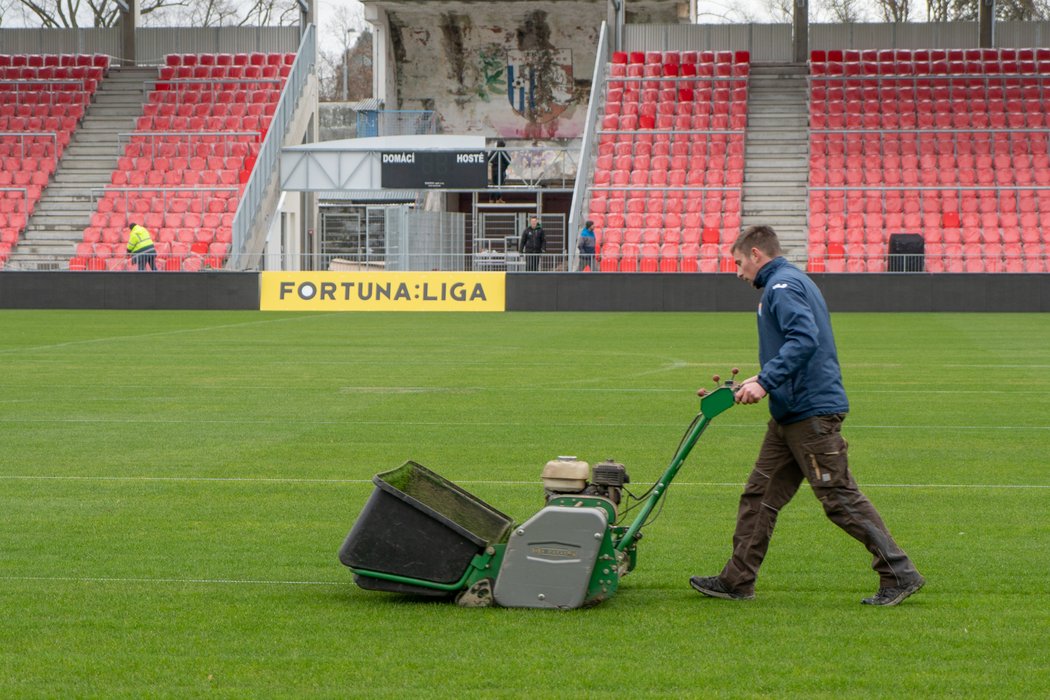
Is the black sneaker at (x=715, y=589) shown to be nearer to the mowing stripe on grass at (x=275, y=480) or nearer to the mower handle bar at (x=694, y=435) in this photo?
the mower handle bar at (x=694, y=435)

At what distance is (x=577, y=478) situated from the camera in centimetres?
721

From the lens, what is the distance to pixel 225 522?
368 inches

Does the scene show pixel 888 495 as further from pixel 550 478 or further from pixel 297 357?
pixel 297 357

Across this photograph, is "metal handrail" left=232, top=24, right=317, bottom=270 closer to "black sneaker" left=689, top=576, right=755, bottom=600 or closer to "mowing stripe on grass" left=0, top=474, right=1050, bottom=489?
"mowing stripe on grass" left=0, top=474, right=1050, bottom=489

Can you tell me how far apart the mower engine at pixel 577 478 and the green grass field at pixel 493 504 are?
544 mm

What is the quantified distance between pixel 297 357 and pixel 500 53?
125 ft

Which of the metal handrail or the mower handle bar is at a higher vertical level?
the metal handrail

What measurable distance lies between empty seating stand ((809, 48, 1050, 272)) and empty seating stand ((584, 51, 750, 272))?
2357mm

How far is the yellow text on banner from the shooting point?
3684 centimetres

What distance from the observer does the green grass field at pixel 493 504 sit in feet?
19.9

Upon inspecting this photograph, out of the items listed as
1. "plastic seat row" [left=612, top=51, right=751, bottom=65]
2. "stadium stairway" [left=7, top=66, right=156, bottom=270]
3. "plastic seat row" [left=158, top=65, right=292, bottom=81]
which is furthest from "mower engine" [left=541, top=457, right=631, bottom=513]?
"plastic seat row" [left=158, top=65, right=292, bottom=81]

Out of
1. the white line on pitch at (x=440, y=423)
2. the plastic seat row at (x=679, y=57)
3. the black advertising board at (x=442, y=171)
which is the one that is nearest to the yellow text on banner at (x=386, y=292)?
the black advertising board at (x=442, y=171)

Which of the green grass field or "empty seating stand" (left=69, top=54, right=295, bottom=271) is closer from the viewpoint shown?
the green grass field

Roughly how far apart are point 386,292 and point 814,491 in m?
30.4
